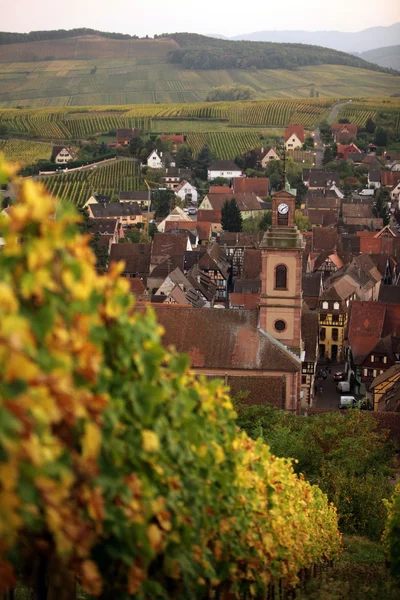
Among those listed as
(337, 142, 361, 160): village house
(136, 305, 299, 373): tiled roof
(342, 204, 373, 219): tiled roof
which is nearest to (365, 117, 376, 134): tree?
(337, 142, 361, 160): village house

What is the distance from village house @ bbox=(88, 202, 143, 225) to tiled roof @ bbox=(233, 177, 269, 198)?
18.6 meters

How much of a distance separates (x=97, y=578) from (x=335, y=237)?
253 feet

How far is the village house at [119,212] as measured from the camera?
336 feet

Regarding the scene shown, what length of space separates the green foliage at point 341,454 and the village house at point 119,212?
68862mm

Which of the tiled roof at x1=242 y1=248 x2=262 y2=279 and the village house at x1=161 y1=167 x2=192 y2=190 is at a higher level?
the village house at x1=161 y1=167 x2=192 y2=190

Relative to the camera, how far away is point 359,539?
26734mm

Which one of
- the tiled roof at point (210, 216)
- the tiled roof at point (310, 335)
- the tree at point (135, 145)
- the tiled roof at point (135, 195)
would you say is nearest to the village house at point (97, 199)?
the tiled roof at point (135, 195)

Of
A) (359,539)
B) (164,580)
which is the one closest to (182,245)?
(359,539)

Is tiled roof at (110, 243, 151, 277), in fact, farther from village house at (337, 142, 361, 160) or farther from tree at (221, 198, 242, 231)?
village house at (337, 142, 361, 160)

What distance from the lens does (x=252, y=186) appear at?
12081 centimetres

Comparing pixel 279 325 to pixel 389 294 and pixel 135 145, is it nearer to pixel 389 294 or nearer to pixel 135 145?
pixel 389 294

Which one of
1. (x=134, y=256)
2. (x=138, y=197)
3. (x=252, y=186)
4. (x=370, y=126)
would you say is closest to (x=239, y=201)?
(x=252, y=186)

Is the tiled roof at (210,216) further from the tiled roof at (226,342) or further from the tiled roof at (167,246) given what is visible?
the tiled roof at (226,342)

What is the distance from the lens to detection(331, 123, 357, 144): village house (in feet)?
519
